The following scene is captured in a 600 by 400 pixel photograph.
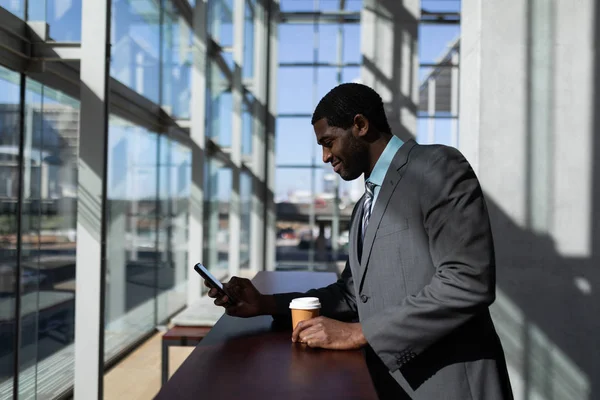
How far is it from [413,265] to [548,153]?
181cm

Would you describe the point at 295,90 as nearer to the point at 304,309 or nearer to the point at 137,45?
the point at 137,45

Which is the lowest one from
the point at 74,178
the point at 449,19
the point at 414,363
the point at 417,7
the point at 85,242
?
the point at 414,363

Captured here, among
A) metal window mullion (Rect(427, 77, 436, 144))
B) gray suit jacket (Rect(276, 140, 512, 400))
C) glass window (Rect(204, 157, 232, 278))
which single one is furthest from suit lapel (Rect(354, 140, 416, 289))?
metal window mullion (Rect(427, 77, 436, 144))

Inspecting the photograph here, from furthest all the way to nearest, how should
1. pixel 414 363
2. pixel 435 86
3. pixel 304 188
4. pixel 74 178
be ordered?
1. pixel 435 86
2. pixel 304 188
3. pixel 74 178
4. pixel 414 363

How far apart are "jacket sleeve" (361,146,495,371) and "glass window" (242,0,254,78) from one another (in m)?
8.91

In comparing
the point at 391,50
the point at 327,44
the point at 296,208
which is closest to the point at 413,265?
the point at 391,50

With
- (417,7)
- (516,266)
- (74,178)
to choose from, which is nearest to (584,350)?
(516,266)

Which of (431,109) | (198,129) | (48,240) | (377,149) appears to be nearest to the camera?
(377,149)

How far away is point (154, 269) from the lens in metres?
6.36

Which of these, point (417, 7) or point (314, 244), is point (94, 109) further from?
point (314, 244)

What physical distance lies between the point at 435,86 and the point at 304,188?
15.4ft

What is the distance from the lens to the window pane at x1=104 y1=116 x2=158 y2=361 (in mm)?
5238

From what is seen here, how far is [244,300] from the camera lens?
1665 mm

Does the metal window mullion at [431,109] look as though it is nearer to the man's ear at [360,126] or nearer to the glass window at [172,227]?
the glass window at [172,227]
